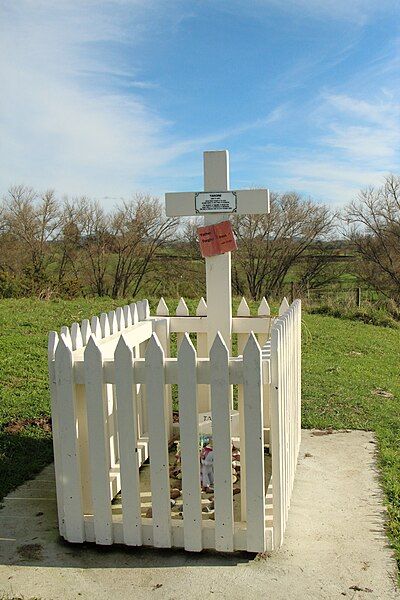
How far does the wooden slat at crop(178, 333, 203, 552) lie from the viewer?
10.5 ft

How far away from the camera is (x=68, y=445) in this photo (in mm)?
3400

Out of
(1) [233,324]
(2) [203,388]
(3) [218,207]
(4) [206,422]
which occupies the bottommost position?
(4) [206,422]

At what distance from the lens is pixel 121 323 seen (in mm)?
4594

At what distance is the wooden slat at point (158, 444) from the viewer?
127 inches

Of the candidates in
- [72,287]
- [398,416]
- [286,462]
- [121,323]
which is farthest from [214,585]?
[72,287]

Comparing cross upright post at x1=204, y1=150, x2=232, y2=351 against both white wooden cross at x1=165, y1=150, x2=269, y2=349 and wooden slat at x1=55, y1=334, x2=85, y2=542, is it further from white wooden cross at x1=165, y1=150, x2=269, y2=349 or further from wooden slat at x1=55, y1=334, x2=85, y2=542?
wooden slat at x1=55, y1=334, x2=85, y2=542

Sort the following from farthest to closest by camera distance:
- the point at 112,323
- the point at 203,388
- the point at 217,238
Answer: the point at 203,388 < the point at 217,238 < the point at 112,323

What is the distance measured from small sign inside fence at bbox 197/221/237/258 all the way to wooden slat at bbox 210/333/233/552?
1569 millimetres

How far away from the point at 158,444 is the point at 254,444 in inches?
22.0

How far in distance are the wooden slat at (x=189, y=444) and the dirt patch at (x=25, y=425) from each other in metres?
2.72

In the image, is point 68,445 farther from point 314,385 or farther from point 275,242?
point 275,242

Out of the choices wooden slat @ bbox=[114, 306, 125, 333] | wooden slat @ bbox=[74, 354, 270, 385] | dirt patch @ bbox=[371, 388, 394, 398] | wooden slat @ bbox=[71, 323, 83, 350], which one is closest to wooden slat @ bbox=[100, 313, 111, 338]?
wooden slat @ bbox=[114, 306, 125, 333]

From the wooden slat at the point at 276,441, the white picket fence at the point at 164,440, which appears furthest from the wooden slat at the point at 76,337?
the wooden slat at the point at 276,441

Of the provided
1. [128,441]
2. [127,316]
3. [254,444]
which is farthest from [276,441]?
[127,316]
